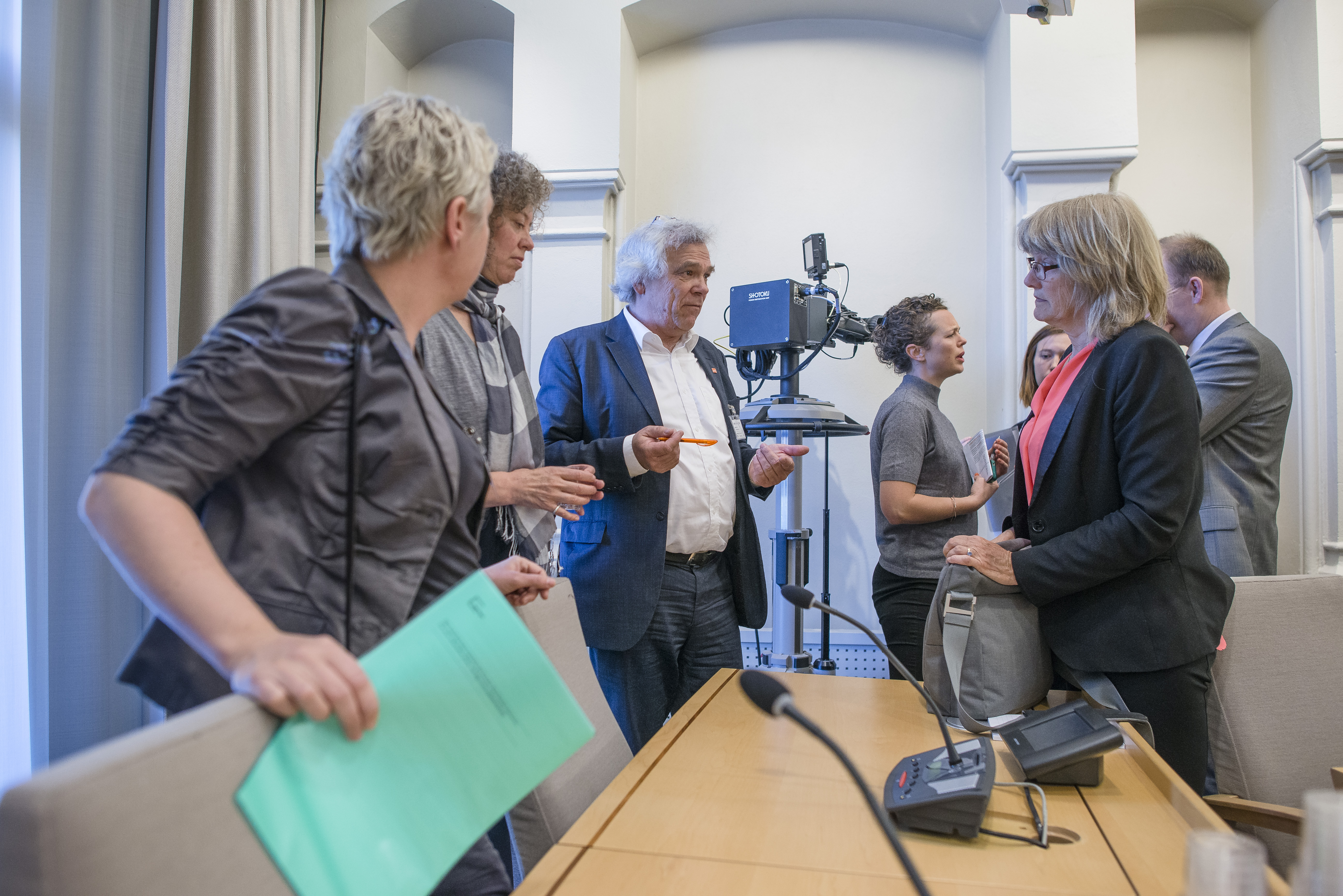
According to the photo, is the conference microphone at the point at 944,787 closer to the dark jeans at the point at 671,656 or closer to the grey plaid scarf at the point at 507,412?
the grey plaid scarf at the point at 507,412

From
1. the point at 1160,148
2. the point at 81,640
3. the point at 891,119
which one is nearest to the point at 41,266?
the point at 81,640

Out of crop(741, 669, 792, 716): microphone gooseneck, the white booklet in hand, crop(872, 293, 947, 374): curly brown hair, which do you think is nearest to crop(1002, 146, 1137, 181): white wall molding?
crop(872, 293, 947, 374): curly brown hair

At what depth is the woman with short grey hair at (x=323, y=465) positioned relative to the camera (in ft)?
2.06

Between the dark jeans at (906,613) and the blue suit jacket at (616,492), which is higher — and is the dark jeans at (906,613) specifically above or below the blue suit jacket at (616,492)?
below

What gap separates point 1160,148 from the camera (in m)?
3.20

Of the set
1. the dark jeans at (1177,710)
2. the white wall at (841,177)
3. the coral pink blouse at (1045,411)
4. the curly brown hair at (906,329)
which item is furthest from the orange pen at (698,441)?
the white wall at (841,177)

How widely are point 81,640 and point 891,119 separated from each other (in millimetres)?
3171

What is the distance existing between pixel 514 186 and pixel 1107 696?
4.12 ft

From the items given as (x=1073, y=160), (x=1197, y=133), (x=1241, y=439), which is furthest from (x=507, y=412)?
(x=1197, y=133)

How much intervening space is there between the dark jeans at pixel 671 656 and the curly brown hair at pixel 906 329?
946 millimetres

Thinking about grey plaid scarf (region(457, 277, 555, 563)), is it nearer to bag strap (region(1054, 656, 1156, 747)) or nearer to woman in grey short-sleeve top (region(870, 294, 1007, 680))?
bag strap (region(1054, 656, 1156, 747))

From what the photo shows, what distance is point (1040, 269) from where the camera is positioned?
1.53 meters

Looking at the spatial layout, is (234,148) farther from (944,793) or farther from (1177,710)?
(1177,710)

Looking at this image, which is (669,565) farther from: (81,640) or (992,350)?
(992,350)
